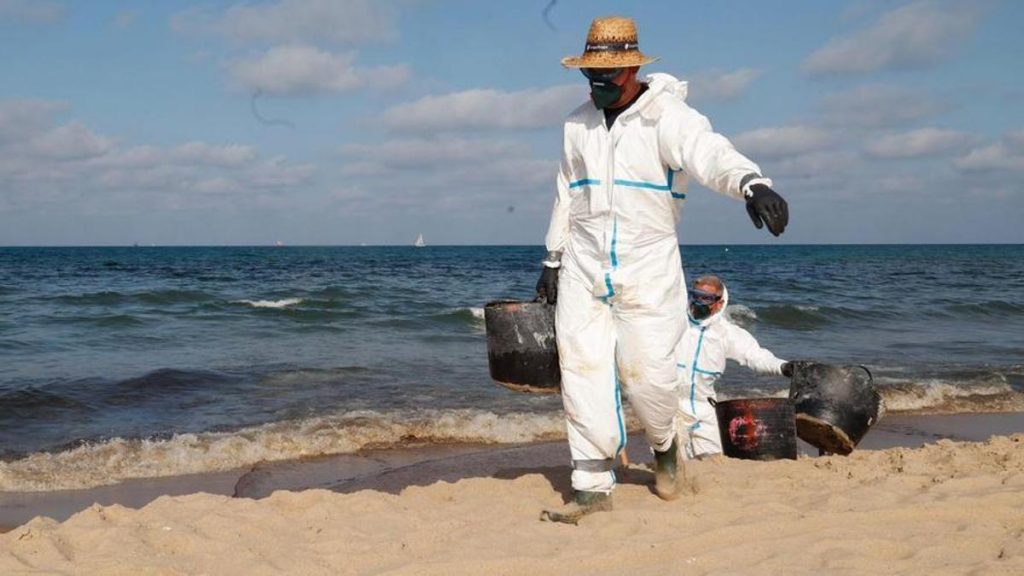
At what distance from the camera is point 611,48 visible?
13.2ft

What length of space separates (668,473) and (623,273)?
108 centimetres

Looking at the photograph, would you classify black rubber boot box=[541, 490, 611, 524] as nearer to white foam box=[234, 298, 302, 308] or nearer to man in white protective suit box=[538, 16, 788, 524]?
man in white protective suit box=[538, 16, 788, 524]

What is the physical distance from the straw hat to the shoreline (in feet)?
8.04

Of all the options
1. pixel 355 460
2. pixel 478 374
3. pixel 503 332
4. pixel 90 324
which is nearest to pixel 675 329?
pixel 503 332

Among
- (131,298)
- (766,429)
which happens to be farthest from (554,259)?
(131,298)

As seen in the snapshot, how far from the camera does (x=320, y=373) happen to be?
11.5 meters

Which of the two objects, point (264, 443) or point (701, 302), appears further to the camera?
point (264, 443)

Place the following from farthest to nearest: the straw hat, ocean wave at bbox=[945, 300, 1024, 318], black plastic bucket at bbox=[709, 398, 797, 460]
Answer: ocean wave at bbox=[945, 300, 1024, 318]
black plastic bucket at bbox=[709, 398, 797, 460]
the straw hat

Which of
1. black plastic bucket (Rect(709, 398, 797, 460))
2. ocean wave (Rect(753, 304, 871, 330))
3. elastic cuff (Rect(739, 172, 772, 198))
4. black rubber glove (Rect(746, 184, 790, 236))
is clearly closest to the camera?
black rubber glove (Rect(746, 184, 790, 236))

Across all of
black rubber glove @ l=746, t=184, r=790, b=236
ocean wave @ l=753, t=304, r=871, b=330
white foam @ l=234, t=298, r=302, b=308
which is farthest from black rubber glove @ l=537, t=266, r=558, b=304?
white foam @ l=234, t=298, r=302, b=308

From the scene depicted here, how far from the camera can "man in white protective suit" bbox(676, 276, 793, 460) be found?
598 cm

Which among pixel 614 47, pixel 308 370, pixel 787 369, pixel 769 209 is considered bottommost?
pixel 308 370

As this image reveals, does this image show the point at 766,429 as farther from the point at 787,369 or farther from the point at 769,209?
the point at 769,209

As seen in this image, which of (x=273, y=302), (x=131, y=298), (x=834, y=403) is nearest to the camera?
(x=834, y=403)
